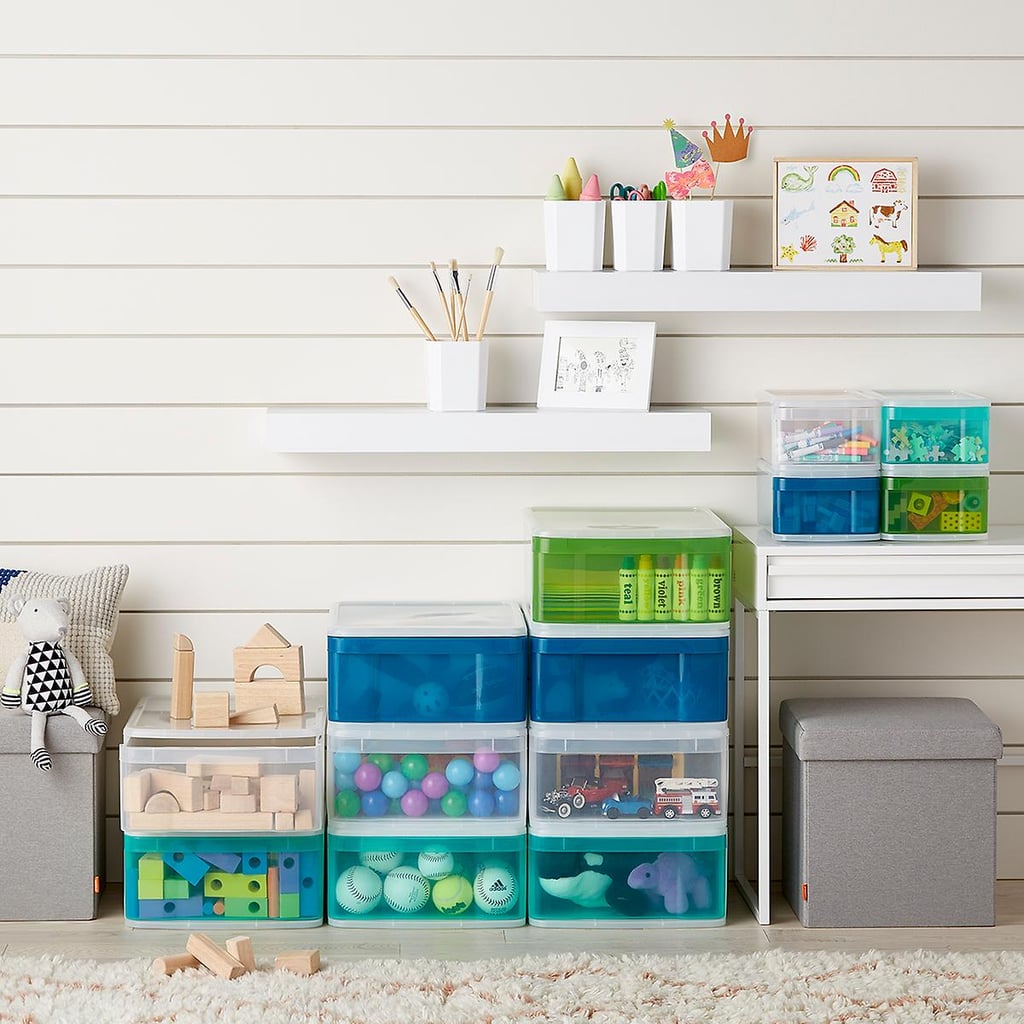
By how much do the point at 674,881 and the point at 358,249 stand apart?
144 cm

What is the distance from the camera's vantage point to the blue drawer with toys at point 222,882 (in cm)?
272

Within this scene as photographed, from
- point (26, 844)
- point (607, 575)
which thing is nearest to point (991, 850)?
point (607, 575)

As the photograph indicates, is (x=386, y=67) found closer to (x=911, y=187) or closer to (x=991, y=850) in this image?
(x=911, y=187)

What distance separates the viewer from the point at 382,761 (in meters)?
2.75

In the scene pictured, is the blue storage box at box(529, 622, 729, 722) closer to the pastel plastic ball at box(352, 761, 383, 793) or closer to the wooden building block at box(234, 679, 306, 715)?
the pastel plastic ball at box(352, 761, 383, 793)

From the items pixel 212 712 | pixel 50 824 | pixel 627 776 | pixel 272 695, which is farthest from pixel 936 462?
pixel 50 824

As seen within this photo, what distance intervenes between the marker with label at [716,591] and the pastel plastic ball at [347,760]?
74cm

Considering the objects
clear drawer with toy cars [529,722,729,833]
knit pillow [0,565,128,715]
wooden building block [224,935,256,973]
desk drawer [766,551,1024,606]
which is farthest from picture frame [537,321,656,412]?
wooden building block [224,935,256,973]

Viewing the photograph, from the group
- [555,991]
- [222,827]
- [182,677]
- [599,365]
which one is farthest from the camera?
[599,365]

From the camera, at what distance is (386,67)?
9.50ft

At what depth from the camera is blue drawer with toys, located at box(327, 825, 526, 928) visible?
2744 mm

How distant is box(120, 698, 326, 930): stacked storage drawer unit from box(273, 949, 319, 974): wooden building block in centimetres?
22

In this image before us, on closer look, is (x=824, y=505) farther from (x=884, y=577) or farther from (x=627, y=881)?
(x=627, y=881)

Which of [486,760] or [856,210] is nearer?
[486,760]
